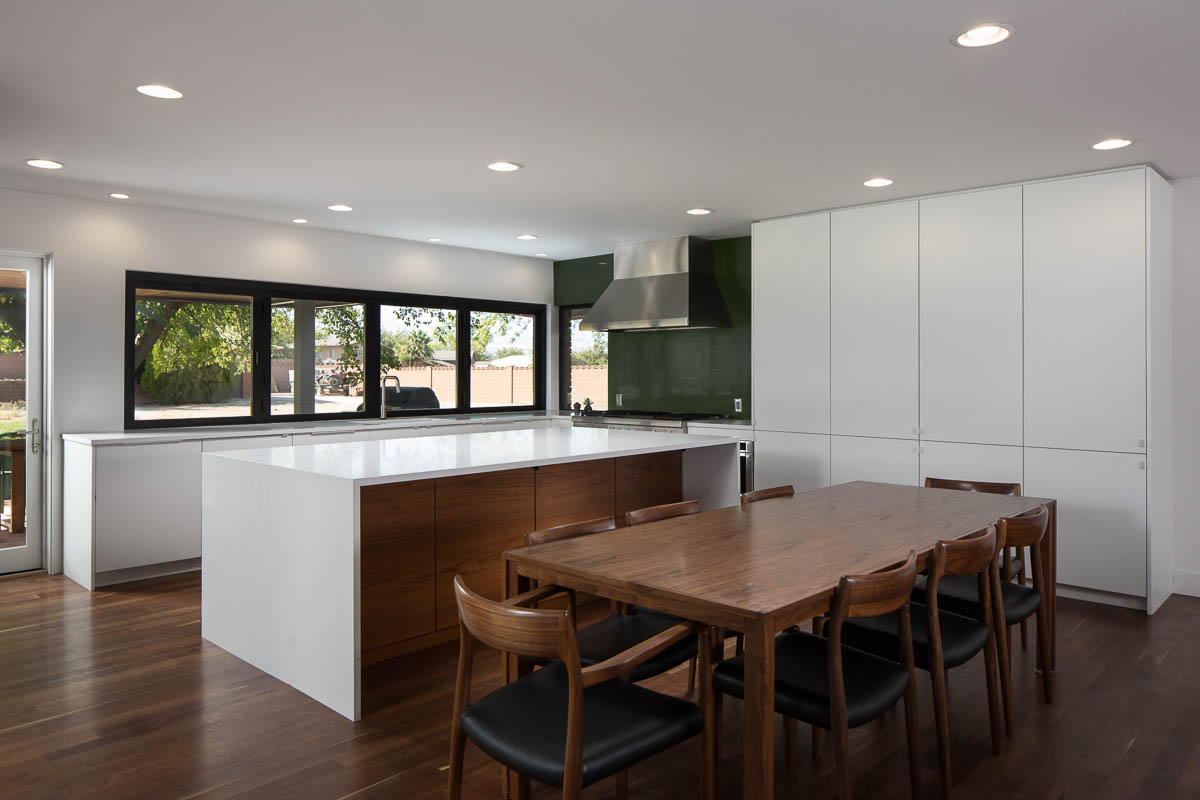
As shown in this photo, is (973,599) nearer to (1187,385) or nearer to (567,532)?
(567,532)

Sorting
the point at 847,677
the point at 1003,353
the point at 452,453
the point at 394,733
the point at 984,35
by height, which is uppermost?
the point at 984,35

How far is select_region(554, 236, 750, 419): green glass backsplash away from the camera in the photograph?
643 cm

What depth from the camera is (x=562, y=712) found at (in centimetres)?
190

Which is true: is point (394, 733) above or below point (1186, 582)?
below

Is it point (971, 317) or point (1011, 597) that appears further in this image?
point (971, 317)

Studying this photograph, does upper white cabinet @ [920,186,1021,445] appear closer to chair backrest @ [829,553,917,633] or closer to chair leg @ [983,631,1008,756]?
chair leg @ [983,631,1008,756]

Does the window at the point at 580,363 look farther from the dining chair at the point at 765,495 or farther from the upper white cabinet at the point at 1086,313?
the dining chair at the point at 765,495

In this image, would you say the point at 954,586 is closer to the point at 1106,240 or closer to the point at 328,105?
the point at 1106,240

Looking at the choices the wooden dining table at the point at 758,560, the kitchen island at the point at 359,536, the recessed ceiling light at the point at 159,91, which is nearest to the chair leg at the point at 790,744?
the wooden dining table at the point at 758,560

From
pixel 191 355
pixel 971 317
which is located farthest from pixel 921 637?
pixel 191 355

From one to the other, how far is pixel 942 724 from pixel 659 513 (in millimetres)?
1172

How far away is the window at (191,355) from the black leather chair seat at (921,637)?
473 centimetres

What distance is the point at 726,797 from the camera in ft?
7.49

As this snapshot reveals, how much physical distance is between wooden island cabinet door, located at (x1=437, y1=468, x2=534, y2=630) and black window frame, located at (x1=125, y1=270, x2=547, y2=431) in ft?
9.41
